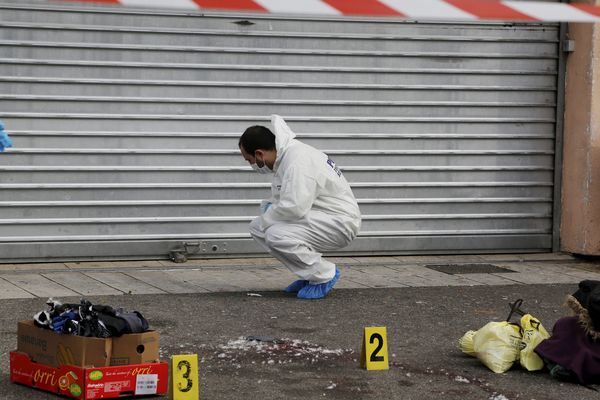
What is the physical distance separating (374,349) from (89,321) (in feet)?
5.37

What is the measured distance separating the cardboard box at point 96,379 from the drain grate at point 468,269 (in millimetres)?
5107

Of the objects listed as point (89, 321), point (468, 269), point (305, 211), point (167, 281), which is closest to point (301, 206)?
point (305, 211)

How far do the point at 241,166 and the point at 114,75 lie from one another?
144 centimetres

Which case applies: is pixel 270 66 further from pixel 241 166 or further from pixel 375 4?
pixel 375 4

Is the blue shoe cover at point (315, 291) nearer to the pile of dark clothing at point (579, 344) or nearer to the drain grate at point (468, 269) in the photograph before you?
the drain grate at point (468, 269)

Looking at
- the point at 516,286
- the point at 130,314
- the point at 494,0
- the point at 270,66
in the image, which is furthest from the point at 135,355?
the point at 270,66

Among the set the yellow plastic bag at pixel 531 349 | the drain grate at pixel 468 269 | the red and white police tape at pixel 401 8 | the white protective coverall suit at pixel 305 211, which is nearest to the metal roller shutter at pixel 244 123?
the drain grate at pixel 468 269

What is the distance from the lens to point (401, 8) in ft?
20.9

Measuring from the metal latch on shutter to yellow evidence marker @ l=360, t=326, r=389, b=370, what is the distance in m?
4.25

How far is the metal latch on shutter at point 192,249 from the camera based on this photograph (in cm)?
1047

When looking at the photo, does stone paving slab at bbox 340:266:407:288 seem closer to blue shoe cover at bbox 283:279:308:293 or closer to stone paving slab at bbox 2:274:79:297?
blue shoe cover at bbox 283:279:308:293

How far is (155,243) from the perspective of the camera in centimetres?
1052

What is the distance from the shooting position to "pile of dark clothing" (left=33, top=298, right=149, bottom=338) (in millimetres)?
5668

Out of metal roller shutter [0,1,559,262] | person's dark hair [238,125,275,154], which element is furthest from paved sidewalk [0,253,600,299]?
person's dark hair [238,125,275,154]
